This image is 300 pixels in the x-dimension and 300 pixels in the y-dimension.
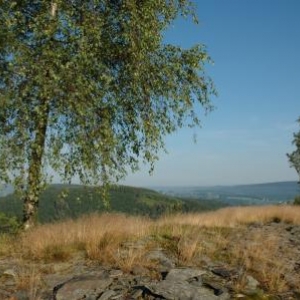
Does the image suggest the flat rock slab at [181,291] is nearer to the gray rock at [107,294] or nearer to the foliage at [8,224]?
the gray rock at [107,294]

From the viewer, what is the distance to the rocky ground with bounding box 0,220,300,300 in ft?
31.3

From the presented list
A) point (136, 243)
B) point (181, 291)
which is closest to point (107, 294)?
point (181, 291)

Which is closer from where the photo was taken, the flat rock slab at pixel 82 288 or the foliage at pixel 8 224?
the flat rock slab at pixel 82 288

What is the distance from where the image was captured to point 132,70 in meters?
15.8

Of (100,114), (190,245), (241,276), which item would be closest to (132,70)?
(100,114)

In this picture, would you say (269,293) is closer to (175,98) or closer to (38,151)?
(38,151)

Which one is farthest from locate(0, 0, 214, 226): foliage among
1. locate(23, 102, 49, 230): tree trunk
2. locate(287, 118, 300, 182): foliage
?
locate(287, 118, 300, 182): foliage

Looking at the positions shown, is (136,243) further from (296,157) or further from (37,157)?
(296,157)

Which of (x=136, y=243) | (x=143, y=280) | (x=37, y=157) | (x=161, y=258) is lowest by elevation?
(x=143, y=280)

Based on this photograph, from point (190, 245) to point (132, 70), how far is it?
6136mm

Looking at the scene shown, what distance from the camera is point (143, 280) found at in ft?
33.9

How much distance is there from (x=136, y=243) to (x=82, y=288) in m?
3.50

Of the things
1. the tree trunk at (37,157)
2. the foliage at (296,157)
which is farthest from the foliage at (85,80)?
Answer: the foliage at (296,157)

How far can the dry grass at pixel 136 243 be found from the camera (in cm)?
1146
